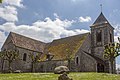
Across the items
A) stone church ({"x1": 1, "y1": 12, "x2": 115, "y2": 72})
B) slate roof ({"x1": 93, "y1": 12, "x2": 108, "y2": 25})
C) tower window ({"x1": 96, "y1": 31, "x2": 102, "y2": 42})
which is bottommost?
stone church ({"x1": 1, "y1": 12, "x2": 115, "y2": 72})

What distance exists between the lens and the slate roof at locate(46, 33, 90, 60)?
50312 millimetres

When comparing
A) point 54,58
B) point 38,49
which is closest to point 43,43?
point 38,49

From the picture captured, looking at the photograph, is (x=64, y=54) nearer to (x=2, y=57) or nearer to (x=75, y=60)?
(x=75, y=60)

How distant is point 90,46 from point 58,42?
11129 mm

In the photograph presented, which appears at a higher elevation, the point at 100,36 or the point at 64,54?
the point at 100,36

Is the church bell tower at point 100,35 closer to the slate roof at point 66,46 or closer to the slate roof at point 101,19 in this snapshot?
the slate roof at point 101,19

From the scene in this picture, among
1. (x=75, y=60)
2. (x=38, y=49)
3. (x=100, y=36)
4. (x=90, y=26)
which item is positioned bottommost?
(x=75, y=60)

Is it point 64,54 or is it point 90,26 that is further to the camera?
point 90,26

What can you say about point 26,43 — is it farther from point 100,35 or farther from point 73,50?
point 100,35

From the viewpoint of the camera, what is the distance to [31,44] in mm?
59312

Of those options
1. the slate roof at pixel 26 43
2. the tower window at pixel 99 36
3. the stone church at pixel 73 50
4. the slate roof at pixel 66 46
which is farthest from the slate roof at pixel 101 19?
the slate roof at pixel 26 43

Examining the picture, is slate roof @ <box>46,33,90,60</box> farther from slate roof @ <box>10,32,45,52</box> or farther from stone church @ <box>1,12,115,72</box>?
slate roof @ <box>10,32,45,52</box>

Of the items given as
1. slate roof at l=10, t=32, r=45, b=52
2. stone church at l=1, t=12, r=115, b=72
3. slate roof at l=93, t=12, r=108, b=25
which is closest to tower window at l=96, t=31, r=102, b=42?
stone church at l=1, t=12, r=115, b=72

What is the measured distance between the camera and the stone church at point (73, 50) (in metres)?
49.0
